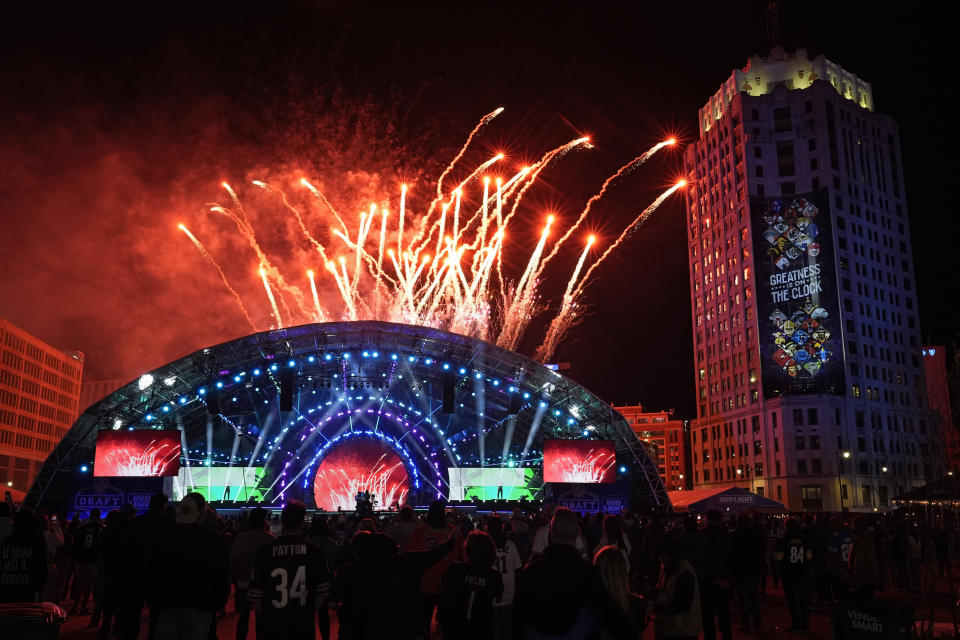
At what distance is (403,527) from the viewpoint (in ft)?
37.1

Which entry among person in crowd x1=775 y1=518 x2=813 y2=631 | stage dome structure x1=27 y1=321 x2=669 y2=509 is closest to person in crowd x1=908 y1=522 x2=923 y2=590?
person in crowd x1=775 y1=518 x2=813 y2=631

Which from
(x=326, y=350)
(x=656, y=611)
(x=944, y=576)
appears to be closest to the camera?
(x=656, y=611)

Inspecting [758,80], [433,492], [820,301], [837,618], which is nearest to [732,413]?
[820,301]

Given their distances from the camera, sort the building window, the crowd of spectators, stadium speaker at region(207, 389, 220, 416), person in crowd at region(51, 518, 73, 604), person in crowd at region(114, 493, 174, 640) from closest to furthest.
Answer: the crowd of spectators
person in crowd at region(114, 493, 174, 640)
person in crowd at region(51, 518, 73, 604)
stadium speaker at region(207, 389, 220, 416)
the building window

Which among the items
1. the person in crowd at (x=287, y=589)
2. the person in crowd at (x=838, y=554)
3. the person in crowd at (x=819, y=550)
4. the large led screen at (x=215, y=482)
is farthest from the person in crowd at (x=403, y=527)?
the large led screen at (x=215, y=482)

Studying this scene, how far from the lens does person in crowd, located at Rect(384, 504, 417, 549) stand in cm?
1118

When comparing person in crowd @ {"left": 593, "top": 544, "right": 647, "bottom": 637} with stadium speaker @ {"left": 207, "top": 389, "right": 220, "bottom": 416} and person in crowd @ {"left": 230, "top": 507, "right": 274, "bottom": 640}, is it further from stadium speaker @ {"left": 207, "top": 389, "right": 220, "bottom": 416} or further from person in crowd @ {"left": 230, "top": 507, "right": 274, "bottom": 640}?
stadium speaker @ {"left": 207, "top": 389, "right": 220, "bottom": 416}

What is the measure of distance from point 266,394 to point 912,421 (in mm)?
68295

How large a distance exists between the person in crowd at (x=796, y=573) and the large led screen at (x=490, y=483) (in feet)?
87.5

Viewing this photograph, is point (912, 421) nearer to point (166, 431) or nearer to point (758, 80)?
point (758, 80)

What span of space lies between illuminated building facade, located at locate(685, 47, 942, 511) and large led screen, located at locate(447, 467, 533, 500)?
143 ft

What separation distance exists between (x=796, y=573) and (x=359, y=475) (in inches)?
1290

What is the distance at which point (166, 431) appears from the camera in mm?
33281

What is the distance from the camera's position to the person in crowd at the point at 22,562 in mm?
7527
